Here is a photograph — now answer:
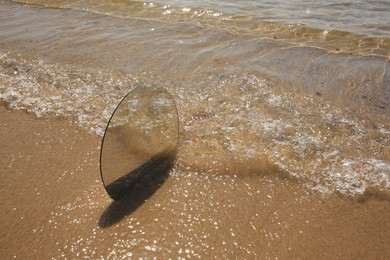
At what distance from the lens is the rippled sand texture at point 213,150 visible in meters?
1.99

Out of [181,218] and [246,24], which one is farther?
[246,24]

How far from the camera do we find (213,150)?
266 cm

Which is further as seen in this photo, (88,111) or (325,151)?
(88,111)

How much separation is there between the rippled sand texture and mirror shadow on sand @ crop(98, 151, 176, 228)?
1 centimetres

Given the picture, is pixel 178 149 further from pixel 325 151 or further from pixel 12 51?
pixel 12 51

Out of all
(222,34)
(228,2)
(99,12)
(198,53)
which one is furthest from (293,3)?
(99,12)

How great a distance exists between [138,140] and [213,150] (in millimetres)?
625

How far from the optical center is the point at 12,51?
464 cm

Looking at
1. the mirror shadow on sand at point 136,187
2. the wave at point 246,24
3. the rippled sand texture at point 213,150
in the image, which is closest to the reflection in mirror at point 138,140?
the mirror shadow on sand at point 136,187

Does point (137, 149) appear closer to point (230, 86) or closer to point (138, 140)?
point (138, 140)

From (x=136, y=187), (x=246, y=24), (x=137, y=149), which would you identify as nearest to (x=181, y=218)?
(x=136, y=187)

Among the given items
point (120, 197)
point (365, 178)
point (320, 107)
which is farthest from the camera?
point (320, 107)

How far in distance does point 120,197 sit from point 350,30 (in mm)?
4992

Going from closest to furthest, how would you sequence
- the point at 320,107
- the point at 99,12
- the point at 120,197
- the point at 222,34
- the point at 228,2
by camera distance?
the point at 120,197
the point at 320,107
the point at 222,34
the point at 99,12
the point at 228,2
